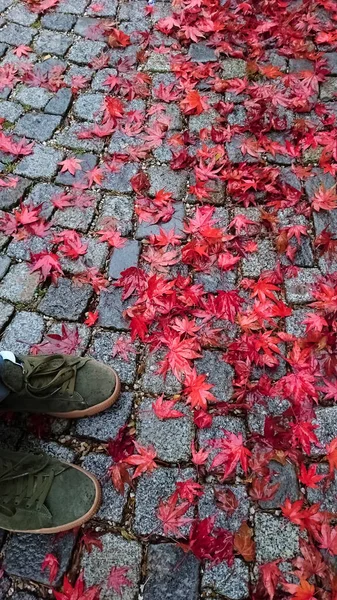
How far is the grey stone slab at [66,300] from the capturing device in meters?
2.41

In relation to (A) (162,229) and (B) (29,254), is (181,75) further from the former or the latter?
(B) (29,254)

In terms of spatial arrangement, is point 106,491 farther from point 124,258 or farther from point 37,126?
point 37,126

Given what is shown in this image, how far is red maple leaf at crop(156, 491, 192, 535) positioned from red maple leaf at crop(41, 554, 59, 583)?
0.39 meters

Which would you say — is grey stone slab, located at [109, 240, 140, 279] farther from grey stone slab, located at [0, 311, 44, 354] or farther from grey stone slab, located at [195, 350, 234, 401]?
grey stone slab, located at [195, 350, 234, 401]

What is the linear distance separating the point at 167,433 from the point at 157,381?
0.23m

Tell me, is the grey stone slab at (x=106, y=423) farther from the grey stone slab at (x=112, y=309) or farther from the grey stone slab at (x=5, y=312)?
the grey stone slab at (x=5, y=312)

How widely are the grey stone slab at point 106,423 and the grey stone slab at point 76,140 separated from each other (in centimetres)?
153

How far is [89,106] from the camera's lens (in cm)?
315

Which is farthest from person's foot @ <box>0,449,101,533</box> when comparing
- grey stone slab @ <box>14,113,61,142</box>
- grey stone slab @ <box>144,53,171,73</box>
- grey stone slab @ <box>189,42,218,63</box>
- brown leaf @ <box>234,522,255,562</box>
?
grey stone slab @ <box>189,42,218,63</box>

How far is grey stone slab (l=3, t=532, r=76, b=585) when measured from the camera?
5.98 ft

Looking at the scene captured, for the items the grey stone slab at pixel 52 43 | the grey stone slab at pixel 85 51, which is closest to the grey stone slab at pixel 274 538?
the grey stone slab at pixel 85 51

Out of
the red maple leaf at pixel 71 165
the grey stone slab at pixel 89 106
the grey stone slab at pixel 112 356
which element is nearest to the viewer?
the grey stone slab at pixel 112 356

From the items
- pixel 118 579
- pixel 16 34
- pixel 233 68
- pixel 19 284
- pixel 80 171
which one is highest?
pixel 16 34

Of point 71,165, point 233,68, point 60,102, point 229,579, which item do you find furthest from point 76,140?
point 229,579
